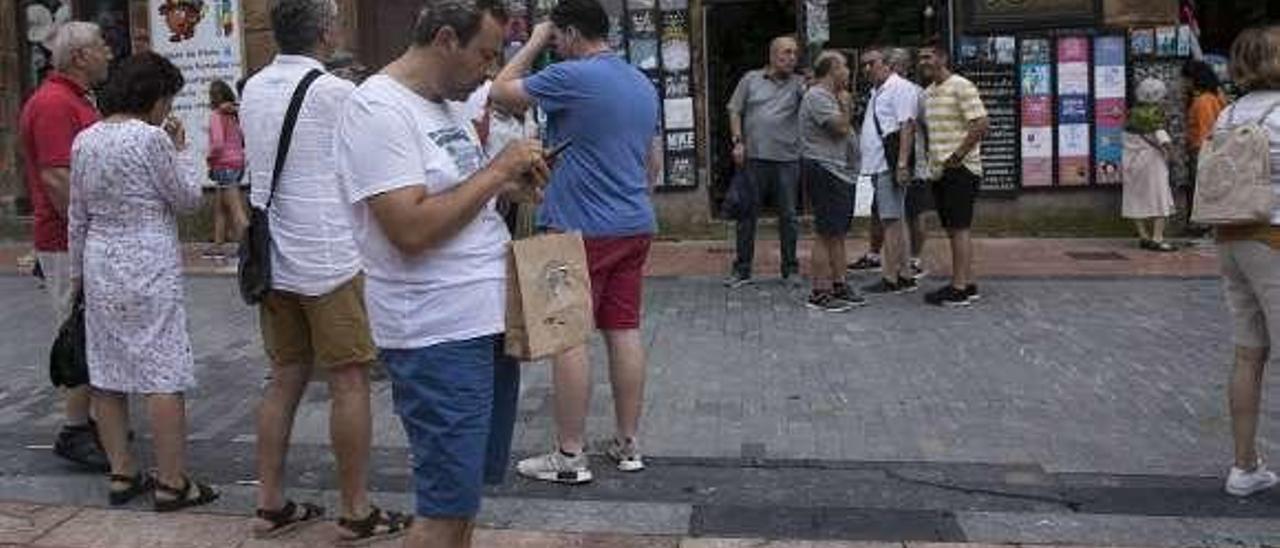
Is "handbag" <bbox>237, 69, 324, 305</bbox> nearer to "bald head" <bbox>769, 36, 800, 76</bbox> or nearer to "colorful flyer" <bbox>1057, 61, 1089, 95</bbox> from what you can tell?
"bald head" <bbox>769, 36, 800, 76</bbox>

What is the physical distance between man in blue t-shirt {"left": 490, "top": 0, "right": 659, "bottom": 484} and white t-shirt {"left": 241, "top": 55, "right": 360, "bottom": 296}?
873 millimetres

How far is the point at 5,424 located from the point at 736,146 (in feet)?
17.9

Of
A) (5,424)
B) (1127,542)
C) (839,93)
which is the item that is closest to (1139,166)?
(839,93)

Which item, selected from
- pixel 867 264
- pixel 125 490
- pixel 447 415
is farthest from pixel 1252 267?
pixel 867 264

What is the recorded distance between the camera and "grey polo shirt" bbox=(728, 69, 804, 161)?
392 inches

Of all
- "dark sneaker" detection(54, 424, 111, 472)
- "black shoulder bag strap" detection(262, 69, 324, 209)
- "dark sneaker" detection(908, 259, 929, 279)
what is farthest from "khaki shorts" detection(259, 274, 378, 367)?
"dark sneaker" detection(908, 259, 929, 279)

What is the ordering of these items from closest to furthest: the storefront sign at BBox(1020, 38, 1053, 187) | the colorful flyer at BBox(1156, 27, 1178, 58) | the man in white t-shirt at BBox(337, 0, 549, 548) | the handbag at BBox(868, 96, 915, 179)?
the man in white t-shirt at BBox(337, 0, 549, 548)
the handbag at BBox(868, 96, 915, 179)
the colorful flyer at BBox(1156, 27, 1178, 58)
the storefront sign at BBox(1020, 38, 1053, 187)

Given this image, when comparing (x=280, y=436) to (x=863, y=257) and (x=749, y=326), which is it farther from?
(x=863, y=257)

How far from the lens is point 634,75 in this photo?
210 inches

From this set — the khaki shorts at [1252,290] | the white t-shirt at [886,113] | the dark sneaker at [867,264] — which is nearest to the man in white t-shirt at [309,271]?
the khaki shorts at [1252,290]

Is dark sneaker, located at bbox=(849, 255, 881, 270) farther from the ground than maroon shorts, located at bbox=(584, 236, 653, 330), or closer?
closer

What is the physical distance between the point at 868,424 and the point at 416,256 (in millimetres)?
3313

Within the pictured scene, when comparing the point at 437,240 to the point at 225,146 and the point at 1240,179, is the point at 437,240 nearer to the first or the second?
the point at 1240,179

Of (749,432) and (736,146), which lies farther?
(736,146)
